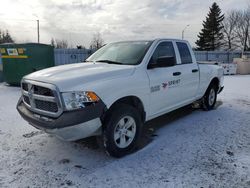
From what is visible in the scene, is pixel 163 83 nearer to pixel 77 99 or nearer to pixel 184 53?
pixel 184 53

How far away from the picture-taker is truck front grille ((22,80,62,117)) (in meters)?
2.83

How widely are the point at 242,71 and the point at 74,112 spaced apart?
2004cm

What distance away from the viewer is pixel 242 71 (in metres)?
19.5

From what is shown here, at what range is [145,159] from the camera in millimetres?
3332

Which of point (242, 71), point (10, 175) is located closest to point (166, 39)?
point (10, 175)

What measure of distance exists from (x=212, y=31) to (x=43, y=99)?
43.1 m

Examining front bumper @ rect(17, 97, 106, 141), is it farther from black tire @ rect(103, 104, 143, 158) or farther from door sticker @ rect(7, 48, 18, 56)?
door sticker @ rect(7, 48, 18, 56)

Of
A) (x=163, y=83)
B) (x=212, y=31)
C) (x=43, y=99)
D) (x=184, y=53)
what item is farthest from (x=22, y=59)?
(x=212, y=31)

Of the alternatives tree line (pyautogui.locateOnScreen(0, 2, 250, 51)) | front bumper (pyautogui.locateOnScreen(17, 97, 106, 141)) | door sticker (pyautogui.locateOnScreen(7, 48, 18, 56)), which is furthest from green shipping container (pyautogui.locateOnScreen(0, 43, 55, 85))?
tree line (pyautogui.locateOnScreen(0, 2, 250, 51))

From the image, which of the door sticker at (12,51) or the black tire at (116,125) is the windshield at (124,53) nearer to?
the black tire at (116,125)

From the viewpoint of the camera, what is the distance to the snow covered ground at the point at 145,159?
2805mm

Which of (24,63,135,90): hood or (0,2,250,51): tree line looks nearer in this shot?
(24,63,135,90): hood

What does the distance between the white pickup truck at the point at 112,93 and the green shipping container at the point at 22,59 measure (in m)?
6.57

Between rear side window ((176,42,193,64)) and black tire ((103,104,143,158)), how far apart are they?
1.92 metres
